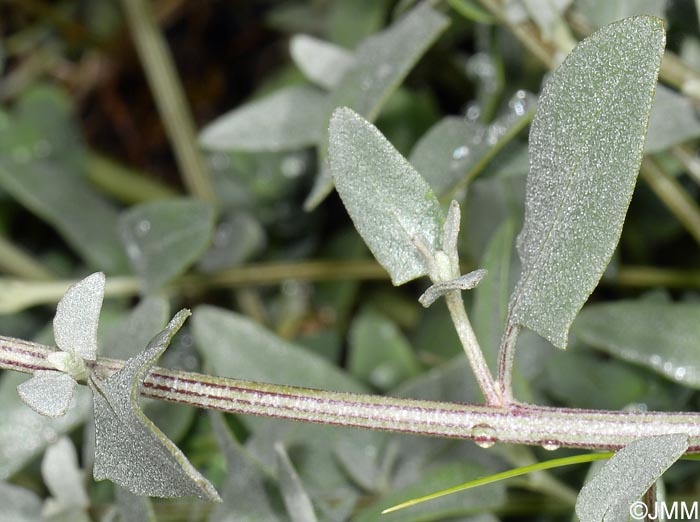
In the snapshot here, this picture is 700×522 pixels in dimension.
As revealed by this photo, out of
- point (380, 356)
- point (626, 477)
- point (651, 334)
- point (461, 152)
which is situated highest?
point (461, 152)

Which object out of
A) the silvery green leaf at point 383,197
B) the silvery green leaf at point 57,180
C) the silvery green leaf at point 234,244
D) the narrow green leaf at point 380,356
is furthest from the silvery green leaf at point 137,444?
the silvery green leaf at point 57,180

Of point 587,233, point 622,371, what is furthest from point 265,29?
point 587,233

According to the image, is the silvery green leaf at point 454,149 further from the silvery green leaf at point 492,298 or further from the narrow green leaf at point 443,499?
the narrow green leaf at point 443,499

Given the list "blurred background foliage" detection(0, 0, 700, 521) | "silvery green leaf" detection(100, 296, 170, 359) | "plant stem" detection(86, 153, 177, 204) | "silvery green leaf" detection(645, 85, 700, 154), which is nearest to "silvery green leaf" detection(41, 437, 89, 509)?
"blurred background foliage" detection(0, 0, 700, 521)

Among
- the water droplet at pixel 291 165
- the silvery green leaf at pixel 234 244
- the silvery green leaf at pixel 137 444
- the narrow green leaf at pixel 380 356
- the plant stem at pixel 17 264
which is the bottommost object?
the narrow green leaf at pixel 380 356

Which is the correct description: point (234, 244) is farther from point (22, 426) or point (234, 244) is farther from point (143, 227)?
point (22, 426)

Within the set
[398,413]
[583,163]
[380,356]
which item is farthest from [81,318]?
[380,356]
